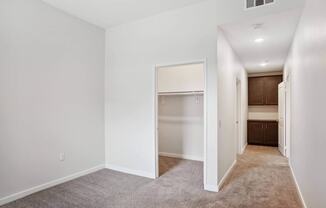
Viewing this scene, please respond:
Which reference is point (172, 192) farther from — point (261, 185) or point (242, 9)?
point (242, 9)

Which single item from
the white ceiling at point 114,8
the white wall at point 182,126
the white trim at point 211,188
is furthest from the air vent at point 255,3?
the white trim at point 211,188

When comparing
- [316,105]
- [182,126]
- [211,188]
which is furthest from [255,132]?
[316,105]

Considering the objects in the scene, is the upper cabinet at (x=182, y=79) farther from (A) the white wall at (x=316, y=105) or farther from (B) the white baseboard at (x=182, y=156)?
(A) the white wall at (x=316, y=105)

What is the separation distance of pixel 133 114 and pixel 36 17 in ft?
7.48

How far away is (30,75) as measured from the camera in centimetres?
303

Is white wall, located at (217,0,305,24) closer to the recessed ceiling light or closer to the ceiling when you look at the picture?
the ceiling

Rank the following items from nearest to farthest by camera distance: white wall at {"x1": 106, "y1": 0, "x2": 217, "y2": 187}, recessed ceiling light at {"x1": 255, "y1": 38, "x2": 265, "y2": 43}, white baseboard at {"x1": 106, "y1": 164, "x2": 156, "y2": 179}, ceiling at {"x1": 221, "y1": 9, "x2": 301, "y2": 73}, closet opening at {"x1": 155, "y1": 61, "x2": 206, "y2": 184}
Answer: ceiling at {"x1": 221, "y1": 9, "x2": 301, "y2": 73} → white wall at {"x1": 106, "y1": 0, "x2": 217, "y2": 187} → white baseboard at {"x1": 106, "y1": 164, "x2": 156, "y2": 179} → recessed ceiling light at {"x1": 255, "y1": 38, "x2": 265, "y2": 43} → closet opening at {"x1": 155, "y1": 61, "x2": 206, "y2": 184}

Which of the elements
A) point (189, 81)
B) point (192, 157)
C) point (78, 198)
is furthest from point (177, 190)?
point (189, 81)

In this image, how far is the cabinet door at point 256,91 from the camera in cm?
725

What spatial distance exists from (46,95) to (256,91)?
6771 millimetres

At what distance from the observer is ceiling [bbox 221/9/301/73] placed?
301 centimetres

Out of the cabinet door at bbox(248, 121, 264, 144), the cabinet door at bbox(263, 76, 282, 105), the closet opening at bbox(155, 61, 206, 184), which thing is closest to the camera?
the closet opening at bbox(155, 61, 206, 184)

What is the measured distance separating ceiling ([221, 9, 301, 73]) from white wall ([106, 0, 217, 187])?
53cm

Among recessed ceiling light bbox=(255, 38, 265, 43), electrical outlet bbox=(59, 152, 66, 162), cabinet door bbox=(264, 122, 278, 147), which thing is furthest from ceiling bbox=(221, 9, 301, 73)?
electrical outlet bbox=(59, 152, 66, 162)
